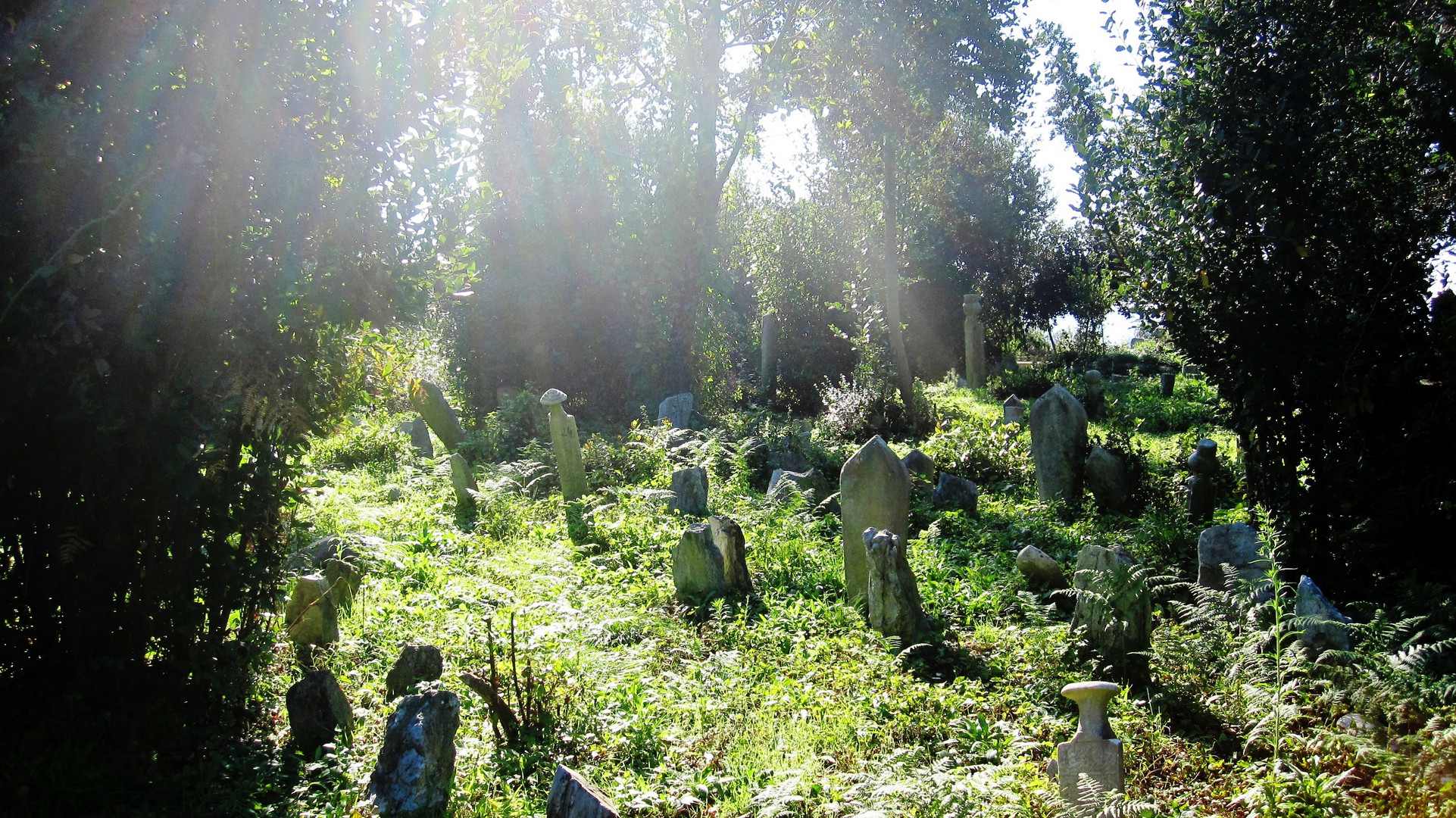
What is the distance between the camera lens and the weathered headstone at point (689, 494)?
364 inches

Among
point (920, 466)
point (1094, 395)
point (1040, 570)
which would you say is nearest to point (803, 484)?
point (920, 466)

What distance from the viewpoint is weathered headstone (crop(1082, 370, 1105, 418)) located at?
14547 millimetres

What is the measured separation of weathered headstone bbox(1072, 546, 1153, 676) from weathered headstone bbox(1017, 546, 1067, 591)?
1530mm

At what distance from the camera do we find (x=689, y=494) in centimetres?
932

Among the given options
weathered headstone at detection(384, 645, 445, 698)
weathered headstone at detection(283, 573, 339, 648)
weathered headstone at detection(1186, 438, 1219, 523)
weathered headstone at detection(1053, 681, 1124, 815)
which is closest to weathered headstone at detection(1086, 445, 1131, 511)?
weathered headstone at detection(1186, 438, 1219, 523)

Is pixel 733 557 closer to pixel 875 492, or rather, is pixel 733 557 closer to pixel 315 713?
pixel 875 492

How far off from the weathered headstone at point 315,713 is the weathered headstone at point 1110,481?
755 centimetres

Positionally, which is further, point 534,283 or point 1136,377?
point 1136,377

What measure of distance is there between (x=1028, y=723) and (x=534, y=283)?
47.3 feet

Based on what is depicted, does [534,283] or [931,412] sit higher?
[534,283]

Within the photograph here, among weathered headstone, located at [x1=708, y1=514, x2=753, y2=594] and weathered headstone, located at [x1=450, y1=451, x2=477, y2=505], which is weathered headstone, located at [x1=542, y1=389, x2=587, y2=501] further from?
weathered headstone, located at [x1=708, y1=514, x2=753, y2=594]

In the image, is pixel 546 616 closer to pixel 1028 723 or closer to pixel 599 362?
pixel 1028 723

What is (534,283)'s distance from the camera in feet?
56.4

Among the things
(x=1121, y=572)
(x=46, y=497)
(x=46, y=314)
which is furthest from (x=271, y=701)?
(x=1121, y=572)
